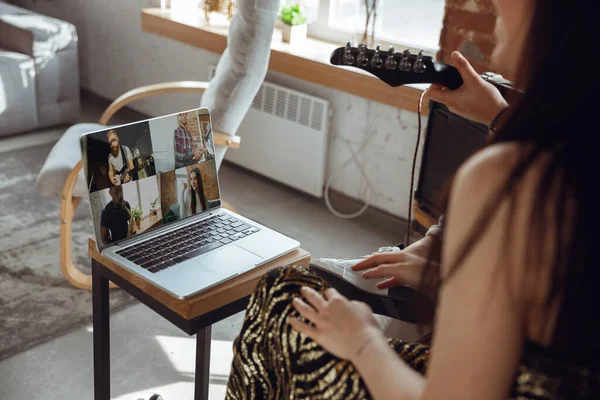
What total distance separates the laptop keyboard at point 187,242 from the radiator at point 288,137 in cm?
162

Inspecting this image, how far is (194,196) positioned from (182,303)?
0.32 m

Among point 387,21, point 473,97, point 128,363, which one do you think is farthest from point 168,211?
point 387,21

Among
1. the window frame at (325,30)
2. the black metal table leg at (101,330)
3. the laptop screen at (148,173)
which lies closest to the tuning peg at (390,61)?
the laptop screen at (148,173)

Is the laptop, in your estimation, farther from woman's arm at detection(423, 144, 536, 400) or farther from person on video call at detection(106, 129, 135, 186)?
woman's arm at detection(423, 144, 536, 400)

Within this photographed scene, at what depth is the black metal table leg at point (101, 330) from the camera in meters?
1.32

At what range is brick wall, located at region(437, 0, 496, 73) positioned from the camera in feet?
7.66

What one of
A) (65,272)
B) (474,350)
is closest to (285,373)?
(474,350)

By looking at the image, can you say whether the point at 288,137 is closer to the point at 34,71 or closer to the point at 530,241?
the point at 34,71

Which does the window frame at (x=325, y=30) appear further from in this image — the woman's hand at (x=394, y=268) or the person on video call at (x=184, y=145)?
the woman's hand at (x=394, y=268)

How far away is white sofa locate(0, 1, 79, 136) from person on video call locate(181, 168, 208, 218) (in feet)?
8.11

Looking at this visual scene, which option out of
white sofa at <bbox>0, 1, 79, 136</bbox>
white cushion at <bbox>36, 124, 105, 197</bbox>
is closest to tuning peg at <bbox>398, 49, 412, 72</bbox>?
white cushion at <bbox>36, 124, 105, 197</bbox>

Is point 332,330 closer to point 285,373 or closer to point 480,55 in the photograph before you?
point 285,373

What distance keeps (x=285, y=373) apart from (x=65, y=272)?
148 cm

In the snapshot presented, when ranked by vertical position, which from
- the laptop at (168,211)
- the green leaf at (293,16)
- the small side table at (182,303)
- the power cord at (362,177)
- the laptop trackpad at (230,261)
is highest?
the green leaf at (293,16)
